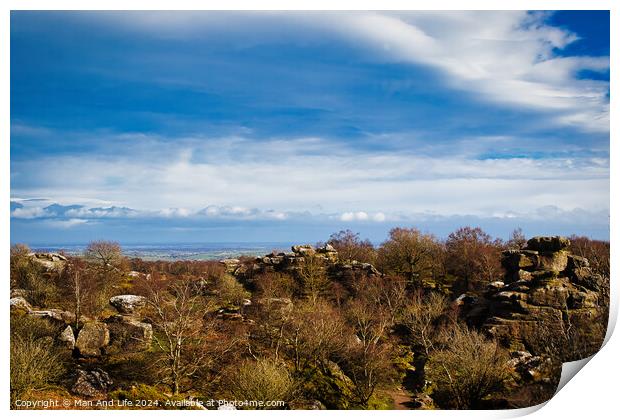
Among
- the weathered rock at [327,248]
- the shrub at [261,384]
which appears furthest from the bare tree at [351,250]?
the shrub at [261,384]

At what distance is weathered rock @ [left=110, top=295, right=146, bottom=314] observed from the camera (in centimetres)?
1819

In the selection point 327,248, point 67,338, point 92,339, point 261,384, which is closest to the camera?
point 261,384

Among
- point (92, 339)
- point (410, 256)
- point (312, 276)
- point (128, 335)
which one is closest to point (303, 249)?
point (312, 276)

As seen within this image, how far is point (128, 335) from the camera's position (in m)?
16.0

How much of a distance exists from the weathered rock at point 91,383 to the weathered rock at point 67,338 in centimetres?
209

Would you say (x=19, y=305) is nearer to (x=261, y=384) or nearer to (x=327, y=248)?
(x=261, y=384)

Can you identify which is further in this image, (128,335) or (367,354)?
(367,354)

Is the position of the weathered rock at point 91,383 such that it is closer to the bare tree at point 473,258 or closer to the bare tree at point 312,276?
the bare tree at point 312,276

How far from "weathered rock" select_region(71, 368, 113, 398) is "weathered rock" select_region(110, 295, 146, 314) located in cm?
493

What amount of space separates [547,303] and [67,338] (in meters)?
17.6

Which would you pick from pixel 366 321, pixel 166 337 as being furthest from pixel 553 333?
pixel 166 337

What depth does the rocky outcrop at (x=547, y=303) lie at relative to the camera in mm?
13641

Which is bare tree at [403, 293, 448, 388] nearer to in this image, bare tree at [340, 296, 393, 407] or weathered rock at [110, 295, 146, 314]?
bare tree at [340, 296, 393, 407]

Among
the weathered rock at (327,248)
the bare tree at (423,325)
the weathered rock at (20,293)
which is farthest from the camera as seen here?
the weathered rock at (327,248)
